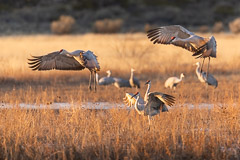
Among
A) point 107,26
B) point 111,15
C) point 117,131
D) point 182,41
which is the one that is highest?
point 111,15

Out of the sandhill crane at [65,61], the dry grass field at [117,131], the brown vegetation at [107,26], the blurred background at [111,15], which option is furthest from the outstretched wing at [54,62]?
the brown vegetation at [107,26]

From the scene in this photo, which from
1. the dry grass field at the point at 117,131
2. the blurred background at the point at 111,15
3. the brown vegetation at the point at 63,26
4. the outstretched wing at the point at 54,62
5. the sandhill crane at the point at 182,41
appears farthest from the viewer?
the blurred background at the point at 111,15

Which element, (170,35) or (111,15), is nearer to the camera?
(170,35)

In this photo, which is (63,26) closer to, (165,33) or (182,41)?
(165,33)

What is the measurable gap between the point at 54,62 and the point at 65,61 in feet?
1.53

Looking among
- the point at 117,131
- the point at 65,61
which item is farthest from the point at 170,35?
the point at 117,131

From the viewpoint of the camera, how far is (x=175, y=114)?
9.04 m

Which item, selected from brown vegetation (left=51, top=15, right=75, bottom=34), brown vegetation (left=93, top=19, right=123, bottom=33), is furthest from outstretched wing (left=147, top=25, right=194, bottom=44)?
brown vegetation (left=93, top=19, right=123, bottom=33)

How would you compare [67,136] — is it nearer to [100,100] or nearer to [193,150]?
[193,150]

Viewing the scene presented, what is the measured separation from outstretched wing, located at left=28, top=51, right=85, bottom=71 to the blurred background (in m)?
22.0

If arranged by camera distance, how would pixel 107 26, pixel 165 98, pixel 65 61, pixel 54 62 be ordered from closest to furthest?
1. pixel 165 98
2. pixel 54 62
3. pixel 65 61
4. pixel 107 26

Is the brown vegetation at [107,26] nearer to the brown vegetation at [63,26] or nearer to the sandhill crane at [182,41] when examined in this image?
the brown vegetation at [63,26]

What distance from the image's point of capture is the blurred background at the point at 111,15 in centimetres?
3644

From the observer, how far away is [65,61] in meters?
12.2
